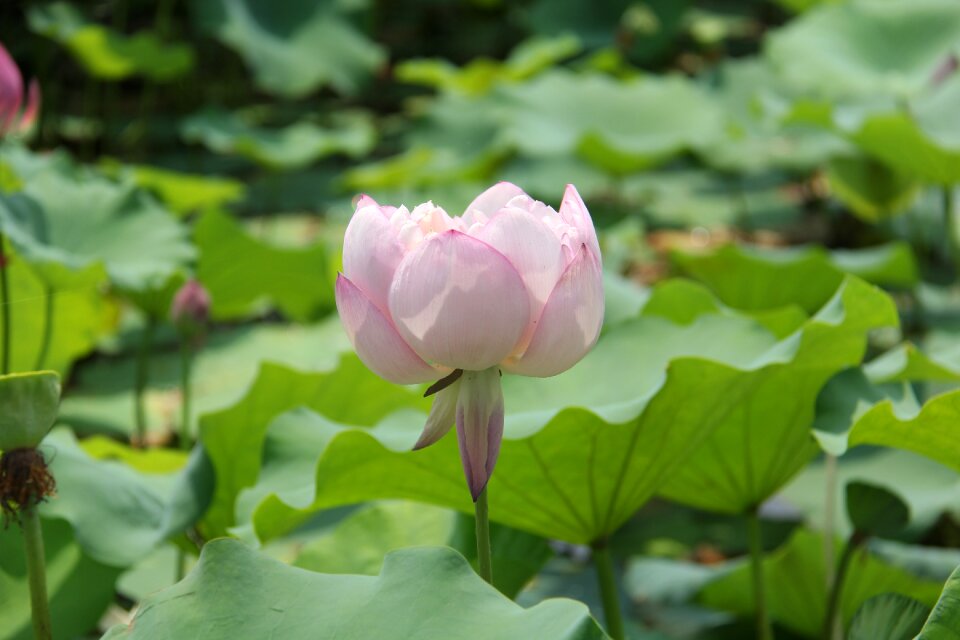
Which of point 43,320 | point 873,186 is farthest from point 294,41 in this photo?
point 43,320

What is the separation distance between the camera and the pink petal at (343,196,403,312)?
72 cm

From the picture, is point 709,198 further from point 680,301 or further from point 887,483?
point 680,301

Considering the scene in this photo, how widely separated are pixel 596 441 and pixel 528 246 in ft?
0.97

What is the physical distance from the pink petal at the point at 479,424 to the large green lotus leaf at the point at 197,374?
125 centimetres

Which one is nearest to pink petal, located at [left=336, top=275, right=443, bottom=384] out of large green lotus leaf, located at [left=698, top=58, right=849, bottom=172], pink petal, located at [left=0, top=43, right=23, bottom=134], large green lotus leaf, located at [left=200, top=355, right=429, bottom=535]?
large green lotus leaf, located at [left=200, top=355, right=429, bottom=535]

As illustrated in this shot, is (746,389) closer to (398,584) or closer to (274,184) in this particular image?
(398,584)

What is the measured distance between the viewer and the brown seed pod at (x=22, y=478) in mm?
778

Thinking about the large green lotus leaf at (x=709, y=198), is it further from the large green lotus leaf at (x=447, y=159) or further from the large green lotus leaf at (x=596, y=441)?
the large green lotus leaf at (x=596, y=441)

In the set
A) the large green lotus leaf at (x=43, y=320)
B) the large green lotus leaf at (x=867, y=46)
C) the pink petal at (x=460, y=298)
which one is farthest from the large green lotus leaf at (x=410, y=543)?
the large green lotus leaf at (x=867, y=46)

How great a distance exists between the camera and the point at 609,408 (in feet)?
3.16

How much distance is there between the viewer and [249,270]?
2.16 meters

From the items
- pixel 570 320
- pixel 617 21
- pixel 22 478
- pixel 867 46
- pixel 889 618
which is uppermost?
pixel 570 320

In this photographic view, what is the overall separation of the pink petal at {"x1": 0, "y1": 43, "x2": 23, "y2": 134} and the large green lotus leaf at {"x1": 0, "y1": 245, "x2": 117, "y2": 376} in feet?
0.62

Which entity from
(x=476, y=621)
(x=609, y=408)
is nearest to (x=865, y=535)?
(x=609, y=408)
